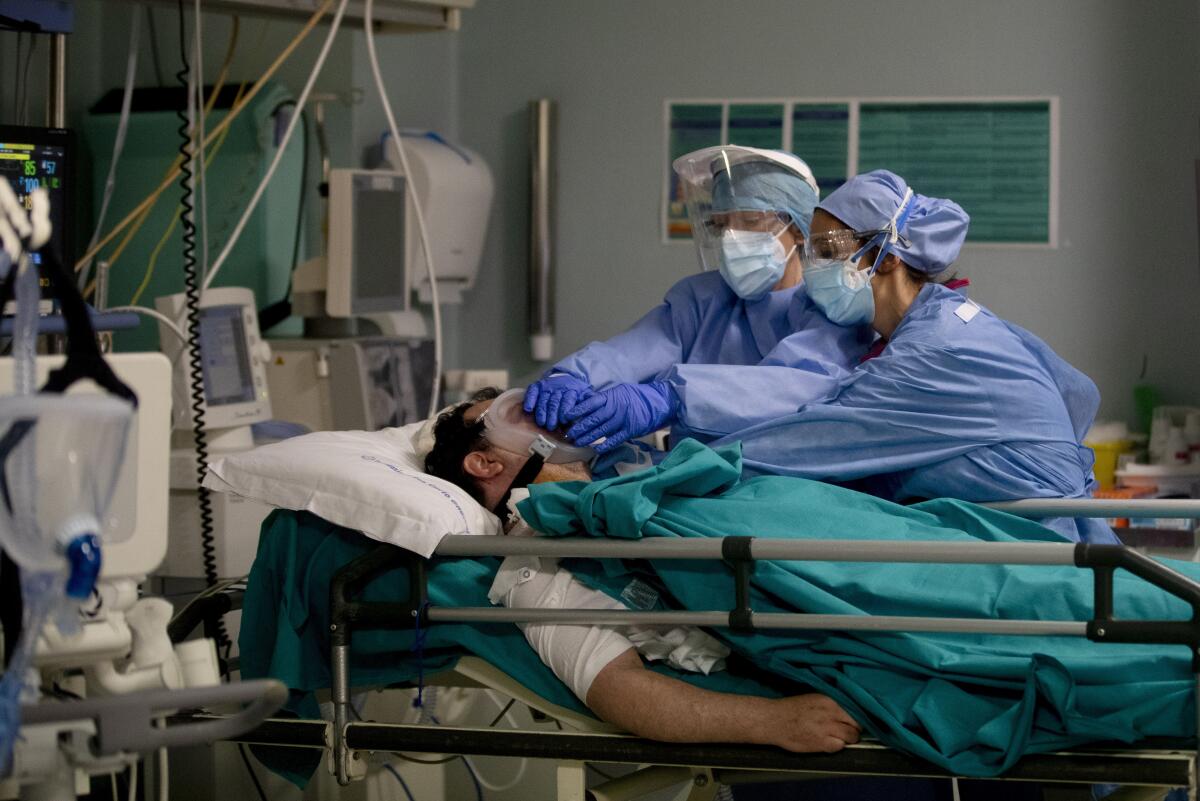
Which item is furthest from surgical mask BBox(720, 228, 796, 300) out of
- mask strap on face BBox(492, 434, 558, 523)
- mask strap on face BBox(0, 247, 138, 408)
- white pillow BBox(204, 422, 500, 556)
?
mask strap on face BBox(0, 247, 138, 408)

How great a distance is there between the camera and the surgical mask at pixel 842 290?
2654 millimetres

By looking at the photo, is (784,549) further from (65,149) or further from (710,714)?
(65,149)

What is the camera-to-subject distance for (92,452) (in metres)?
1.41

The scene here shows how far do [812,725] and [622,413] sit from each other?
73cm

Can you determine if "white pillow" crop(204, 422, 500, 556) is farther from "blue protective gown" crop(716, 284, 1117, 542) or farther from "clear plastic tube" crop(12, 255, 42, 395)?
"clear plastic tube" crop(12, 255, 42, 395)

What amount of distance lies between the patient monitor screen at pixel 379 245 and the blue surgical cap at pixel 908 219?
1.46 m

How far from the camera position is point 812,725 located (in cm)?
194

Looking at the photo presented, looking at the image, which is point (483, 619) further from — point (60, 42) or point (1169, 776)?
point (60, 42)

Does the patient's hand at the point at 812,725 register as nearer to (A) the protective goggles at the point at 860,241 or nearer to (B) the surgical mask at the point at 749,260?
(A) the protective goggles at the point at 860,241

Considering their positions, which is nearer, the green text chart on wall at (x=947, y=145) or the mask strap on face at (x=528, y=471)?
the mask strap on face at (x=528, y=471)

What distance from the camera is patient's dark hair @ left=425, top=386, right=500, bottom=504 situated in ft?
7.98

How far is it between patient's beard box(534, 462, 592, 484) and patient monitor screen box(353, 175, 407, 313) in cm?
143

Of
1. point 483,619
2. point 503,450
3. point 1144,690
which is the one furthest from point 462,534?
point 1144,690

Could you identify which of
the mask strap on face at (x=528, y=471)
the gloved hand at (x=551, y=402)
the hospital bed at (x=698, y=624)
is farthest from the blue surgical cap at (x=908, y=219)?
the hospital bed at (x=698, y=624)
